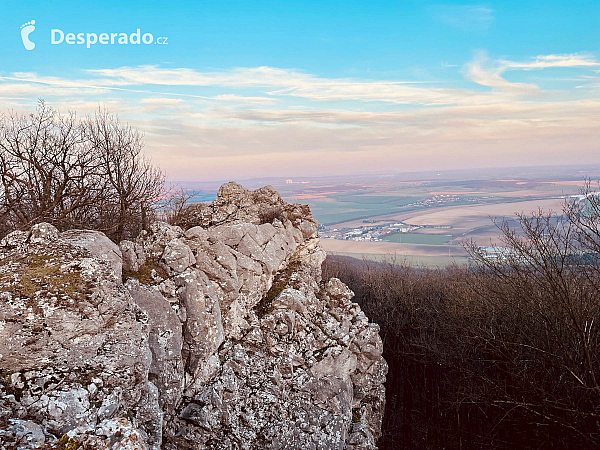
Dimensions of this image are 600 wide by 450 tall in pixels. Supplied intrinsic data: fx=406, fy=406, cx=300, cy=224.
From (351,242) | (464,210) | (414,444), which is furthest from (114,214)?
(464,210)

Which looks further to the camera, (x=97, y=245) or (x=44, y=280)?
(x=97, y=245)

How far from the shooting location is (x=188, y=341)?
916 centimetres

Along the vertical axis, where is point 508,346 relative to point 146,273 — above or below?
below

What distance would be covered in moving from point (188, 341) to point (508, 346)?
17930 millimetres

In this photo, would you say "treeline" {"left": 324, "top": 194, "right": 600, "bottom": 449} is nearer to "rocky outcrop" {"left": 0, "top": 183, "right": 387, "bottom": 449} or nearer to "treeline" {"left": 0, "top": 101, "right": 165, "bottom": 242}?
"rocky outcrop" {"left": 0, "top": 183, "right": 387, "bottom": 449}

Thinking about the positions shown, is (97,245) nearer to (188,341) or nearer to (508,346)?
(188,341)

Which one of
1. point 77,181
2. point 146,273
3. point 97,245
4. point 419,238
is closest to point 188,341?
point 146,273

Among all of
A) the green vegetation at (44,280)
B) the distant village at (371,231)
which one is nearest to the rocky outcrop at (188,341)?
the green vegetation at (44,280)

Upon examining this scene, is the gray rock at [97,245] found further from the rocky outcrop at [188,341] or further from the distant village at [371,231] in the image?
the distant village at [371,231]

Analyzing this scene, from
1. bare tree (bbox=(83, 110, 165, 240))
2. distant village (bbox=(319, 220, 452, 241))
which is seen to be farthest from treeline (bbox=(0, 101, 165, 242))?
distant village (bbox=(319, 220, 452, 241))

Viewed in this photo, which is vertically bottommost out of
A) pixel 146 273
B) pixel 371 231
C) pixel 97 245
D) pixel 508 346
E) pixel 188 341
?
pixel 508 346

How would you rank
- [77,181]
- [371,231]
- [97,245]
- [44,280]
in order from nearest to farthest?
1. [44,280]
2. [97,245]
3. [77,181]
4. [371,231]

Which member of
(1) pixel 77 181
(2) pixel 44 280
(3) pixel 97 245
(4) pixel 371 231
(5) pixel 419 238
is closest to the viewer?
(2) pixel 44 280

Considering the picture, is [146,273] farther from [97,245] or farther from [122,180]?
[122,180]
